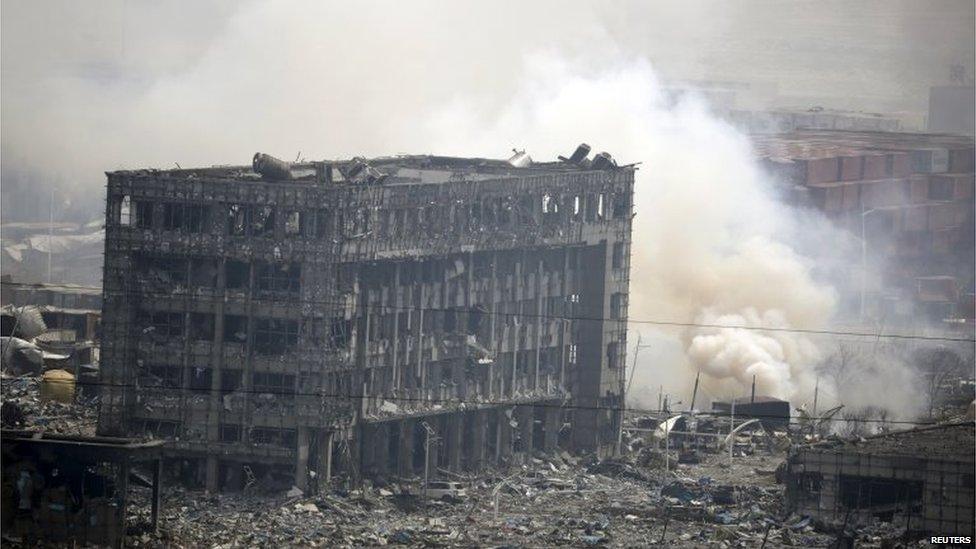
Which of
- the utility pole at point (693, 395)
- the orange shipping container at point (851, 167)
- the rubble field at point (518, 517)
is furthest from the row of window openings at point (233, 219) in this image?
the orange shipping container at point (851, 167)

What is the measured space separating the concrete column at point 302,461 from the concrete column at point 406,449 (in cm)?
271

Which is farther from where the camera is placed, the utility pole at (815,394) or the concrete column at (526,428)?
the utility pole at (815,394)

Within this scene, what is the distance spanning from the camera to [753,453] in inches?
2141

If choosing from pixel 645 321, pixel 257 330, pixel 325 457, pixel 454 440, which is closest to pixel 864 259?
pixel 645 321

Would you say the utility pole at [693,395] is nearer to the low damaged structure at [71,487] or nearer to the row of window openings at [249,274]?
the row of window openings at [249,274]

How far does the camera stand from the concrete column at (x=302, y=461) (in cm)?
4694

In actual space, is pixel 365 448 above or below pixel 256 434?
below

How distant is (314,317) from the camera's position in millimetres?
47250

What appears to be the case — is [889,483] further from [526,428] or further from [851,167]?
[851,167]

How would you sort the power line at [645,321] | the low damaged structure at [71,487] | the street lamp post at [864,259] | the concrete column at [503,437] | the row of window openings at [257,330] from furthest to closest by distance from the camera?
the street lamp post at [864,259]
the concrete column at [503,437]
the power line at [645,321]
the row of window openings at [257,330]
the low damaged structure at [71,487]

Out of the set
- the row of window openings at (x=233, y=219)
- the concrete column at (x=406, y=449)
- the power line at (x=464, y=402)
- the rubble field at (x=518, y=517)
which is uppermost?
the row of window openings at (x=233, y=219)

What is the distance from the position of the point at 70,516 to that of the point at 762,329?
2448 cm

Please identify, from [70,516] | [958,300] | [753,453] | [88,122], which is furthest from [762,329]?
[88,122]

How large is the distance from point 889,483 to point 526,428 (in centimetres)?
916
